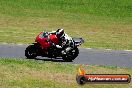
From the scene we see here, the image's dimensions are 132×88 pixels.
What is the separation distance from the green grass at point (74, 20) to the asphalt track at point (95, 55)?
84.8 inches

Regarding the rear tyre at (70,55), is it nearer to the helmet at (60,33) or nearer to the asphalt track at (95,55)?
the asphalt track at (95,55)

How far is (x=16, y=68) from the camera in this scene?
18.6 meters

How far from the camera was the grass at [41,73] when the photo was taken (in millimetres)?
16453

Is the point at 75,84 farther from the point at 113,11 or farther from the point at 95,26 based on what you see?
the point at 113,11

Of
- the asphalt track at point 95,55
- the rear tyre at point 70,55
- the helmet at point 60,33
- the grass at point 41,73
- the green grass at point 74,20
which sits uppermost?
the helmet at point 60,33

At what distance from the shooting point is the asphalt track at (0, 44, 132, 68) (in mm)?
22531

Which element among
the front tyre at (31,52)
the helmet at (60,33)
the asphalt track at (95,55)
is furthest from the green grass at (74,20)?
the helmet at (60,33)

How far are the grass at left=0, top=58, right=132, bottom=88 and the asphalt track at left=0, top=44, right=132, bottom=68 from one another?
53.7 inches

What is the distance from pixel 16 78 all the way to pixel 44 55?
5.32m

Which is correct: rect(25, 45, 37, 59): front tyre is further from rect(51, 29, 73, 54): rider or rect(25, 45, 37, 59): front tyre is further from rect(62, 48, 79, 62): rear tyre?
rect(62, 48, 79, 62): rear tyre

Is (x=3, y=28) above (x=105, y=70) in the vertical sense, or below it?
below

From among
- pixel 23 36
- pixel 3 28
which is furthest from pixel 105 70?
pixel 3 28

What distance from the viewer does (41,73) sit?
59.9ft

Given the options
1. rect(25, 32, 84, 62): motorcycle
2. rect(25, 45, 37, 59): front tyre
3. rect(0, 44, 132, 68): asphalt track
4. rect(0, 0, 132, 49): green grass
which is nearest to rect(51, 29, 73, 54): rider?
rect(25, 32, 84, 62): motorcycle
